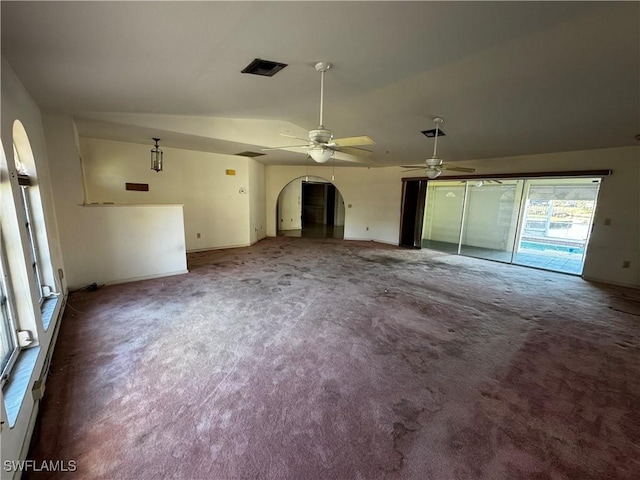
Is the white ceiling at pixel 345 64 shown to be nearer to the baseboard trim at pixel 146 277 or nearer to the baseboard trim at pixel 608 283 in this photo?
the baseboard trim at pixel 146 277

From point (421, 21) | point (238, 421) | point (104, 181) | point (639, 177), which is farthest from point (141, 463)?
point (639, 177)

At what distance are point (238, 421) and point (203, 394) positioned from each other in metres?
0.42

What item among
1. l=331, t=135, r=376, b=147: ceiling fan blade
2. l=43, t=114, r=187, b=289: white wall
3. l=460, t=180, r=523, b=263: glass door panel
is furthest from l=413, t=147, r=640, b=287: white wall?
l=43, t=114, r=187, b=289: white wall

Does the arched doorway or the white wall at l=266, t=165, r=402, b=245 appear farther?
the arched doorway

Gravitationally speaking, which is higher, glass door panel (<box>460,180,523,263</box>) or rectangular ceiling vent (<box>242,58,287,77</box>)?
rectangular ceiling vent (<box>242,58,287,77</box>)

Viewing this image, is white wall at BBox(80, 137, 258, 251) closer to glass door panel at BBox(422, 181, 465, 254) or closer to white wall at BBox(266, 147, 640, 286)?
glass door panel at BBox(422, 181, 465, 254)

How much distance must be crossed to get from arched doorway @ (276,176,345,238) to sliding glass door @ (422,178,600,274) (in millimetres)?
3866

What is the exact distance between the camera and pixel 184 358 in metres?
2.53

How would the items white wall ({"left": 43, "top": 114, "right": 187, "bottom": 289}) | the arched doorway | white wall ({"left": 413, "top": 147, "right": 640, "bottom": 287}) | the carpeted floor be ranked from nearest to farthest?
the carpeted floor < white wall ({"left": 43, "top": 114, "right": 187, "bottom": 289}) < white wall ({"left": 413, "top": 147, "right": 640, "bottom": 287}) < the arched doorway

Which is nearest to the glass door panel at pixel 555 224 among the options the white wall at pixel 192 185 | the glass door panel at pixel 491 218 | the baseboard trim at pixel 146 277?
the glass door panel at pixel 491 218

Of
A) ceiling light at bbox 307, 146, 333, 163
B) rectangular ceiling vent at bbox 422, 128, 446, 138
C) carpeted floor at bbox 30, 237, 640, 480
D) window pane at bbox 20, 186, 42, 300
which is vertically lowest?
carpeted floor at bbox 30, 237, 640, 480

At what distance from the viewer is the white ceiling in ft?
5.86

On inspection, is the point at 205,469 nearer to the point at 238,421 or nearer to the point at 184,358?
the point at 238,421

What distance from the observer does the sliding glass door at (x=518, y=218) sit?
6.79 meters
